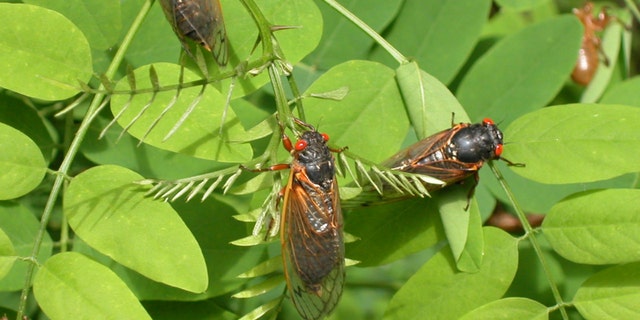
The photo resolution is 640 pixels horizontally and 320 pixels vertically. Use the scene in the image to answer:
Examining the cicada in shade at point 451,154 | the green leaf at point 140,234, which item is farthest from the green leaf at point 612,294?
the green leaf at point 140,234

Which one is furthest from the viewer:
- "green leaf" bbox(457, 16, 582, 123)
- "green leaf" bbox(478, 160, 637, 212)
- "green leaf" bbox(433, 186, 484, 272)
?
"green leaf" bbox(457, 16, 582, 123)

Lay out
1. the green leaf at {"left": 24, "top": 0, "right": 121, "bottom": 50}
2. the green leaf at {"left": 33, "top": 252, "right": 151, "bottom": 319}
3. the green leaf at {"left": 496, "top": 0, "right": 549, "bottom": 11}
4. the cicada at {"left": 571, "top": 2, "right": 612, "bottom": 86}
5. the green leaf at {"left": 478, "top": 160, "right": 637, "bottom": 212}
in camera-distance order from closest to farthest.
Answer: the green leaf at {"left": 33, "top": 252, "right": 151, "bottom": 319} → the green leaf at {"left": 24, "top": 0, "right": 121, "bottom": 50} → the green leaf at {"left": 478, "top": 160, "right": 637, "bottom": 212} → the green leaf at {"left": 496, "top": 0, "right": 549, "bottom": 11} → the cicada at {"left": 571, "top": 2, "right": 612, "bottom": 86}

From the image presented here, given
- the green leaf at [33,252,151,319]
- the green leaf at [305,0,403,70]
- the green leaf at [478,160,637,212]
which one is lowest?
the green leaf at [478,160,637,212]

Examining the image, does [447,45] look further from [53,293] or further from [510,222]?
[53,293]

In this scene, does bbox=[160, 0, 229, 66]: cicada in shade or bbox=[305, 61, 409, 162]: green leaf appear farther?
bbox=[305, 61, 409, 162]: green leaf

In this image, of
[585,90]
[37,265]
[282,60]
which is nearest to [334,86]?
[282,60]

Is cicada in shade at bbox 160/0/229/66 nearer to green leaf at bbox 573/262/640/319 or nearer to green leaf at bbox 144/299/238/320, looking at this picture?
green leaf at bbox 144/299/238/320

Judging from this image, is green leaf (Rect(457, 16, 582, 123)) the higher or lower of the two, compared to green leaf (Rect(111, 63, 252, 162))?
lower

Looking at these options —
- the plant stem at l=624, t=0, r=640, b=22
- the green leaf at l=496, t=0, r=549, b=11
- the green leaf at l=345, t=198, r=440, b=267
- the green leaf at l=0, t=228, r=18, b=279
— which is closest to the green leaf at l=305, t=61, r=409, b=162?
the green leaf at l=345, t=198, r=440, b=267
